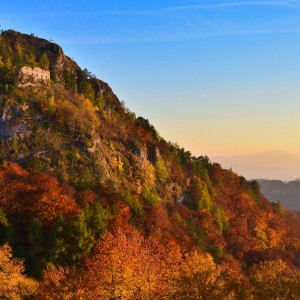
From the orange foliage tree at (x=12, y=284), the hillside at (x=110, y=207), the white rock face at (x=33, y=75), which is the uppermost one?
the white rock face at (x=33, y=75)

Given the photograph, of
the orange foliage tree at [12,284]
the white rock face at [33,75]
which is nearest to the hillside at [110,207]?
Result: the orange foliage tree at [12,284]

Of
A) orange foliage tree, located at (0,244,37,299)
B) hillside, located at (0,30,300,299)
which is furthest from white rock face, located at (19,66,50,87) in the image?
orange foliage tree, located at (0,244,37,299)

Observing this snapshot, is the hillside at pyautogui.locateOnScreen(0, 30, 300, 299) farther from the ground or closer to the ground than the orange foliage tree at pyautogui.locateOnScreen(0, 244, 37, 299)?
farther from the ground

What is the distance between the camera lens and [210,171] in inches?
6969

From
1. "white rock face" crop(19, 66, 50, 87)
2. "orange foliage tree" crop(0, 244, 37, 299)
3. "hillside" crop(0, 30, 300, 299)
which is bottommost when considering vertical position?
"orange foliage tree" crop(0, 244, 37, 299)

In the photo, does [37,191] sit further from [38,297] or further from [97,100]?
[97,100]

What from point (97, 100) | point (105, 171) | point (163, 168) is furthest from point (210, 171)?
point (105, 171)

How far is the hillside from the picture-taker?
55.7 metres

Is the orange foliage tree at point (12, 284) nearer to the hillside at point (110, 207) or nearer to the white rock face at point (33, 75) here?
the hillside at point (110, 207)

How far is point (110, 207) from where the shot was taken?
94.1 m

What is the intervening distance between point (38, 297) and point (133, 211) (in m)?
50.3

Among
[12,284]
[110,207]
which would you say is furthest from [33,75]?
[12,284]

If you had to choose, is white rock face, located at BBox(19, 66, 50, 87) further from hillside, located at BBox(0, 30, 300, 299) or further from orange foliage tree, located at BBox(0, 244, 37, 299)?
orange foliage tree, located at BBox(0, 244, 37, 299)

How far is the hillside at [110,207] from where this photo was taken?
5566 cm
